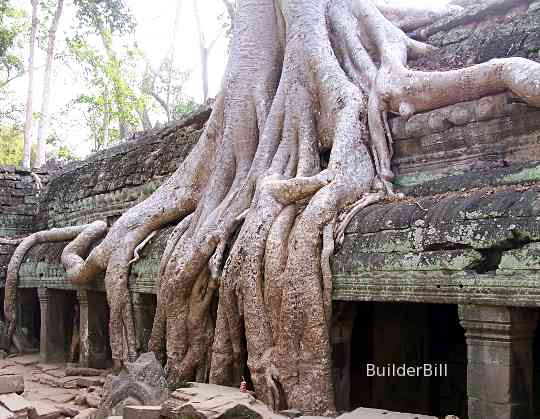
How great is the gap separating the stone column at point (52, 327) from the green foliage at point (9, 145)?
18.3m

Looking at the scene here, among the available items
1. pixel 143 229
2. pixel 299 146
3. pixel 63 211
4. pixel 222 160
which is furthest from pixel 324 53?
pixel 63 211

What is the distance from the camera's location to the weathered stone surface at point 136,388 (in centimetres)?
516

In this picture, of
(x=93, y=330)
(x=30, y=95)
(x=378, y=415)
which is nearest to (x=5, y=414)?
(x=93, y=330)

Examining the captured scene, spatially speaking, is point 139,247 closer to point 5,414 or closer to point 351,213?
point 5,414

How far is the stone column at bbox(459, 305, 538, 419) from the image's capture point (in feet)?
12.2

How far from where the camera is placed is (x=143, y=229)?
283 inches

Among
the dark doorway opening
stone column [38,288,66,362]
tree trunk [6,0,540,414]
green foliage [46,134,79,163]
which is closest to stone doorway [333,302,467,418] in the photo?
the dark doorway opening

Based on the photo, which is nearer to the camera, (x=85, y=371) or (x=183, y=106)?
(x=85, y=371)

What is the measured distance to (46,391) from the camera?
287 inches

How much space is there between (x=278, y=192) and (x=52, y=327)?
534 centimetres

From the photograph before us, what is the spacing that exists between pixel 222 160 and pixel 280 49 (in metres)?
1.40

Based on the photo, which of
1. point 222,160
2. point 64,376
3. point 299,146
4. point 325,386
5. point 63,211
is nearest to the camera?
point 325,386

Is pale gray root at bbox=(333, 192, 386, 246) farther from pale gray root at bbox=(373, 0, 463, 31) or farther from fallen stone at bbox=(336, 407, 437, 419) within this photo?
pale gray root at bbox=(373, 0, 463, 31)

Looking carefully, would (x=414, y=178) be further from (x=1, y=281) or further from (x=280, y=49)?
(x=1, y=281)
